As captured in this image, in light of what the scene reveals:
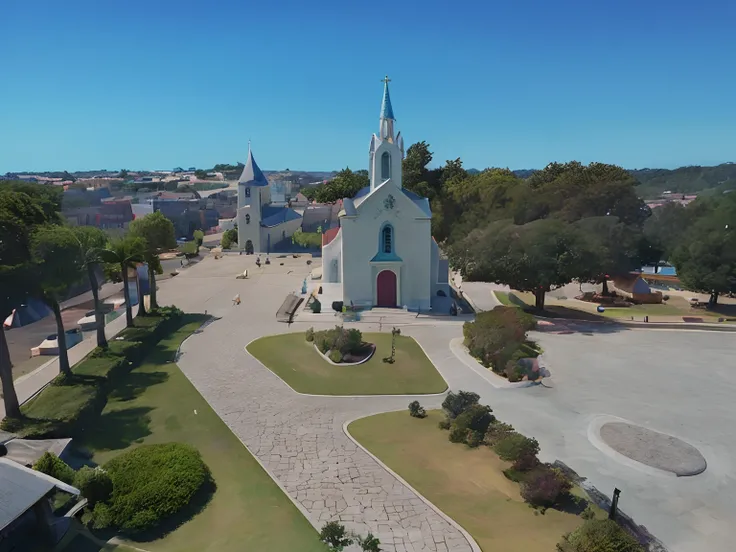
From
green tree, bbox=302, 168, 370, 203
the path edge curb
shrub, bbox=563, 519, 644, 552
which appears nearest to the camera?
shrub, bbox=563, 519, 644, 552

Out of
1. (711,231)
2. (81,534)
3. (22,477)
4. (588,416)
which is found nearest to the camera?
(22,477)

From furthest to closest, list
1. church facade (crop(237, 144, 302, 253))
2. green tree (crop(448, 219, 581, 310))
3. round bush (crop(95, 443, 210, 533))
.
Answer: church facade (crop(237, 144, 302, 253)), green tree (crop(448, 219, 581, 310)), round bush (crop(95, 443, 210, 533))

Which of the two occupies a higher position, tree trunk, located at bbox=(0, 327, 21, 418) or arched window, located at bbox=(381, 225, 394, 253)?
arched window, located at bbox=(381, 225, 394, 253)

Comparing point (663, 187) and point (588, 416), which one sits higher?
A: point (663, 187)

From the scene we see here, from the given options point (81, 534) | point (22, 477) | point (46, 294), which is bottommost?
point (81, 534)

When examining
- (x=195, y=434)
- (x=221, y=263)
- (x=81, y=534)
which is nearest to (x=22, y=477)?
(x=81, y=534)

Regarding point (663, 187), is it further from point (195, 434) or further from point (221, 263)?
point (195, 434)

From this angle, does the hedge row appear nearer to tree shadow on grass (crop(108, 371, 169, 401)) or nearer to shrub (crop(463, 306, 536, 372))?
tree shadow on grass (crop(108, 371, 169, 401))

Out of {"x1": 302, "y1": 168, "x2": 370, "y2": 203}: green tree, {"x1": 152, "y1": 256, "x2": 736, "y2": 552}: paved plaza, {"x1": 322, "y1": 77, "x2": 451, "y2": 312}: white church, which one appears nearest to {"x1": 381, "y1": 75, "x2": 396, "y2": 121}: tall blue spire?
{"x1": 322, "y1": 77, "x2": 451, "y2": 312}: white church
